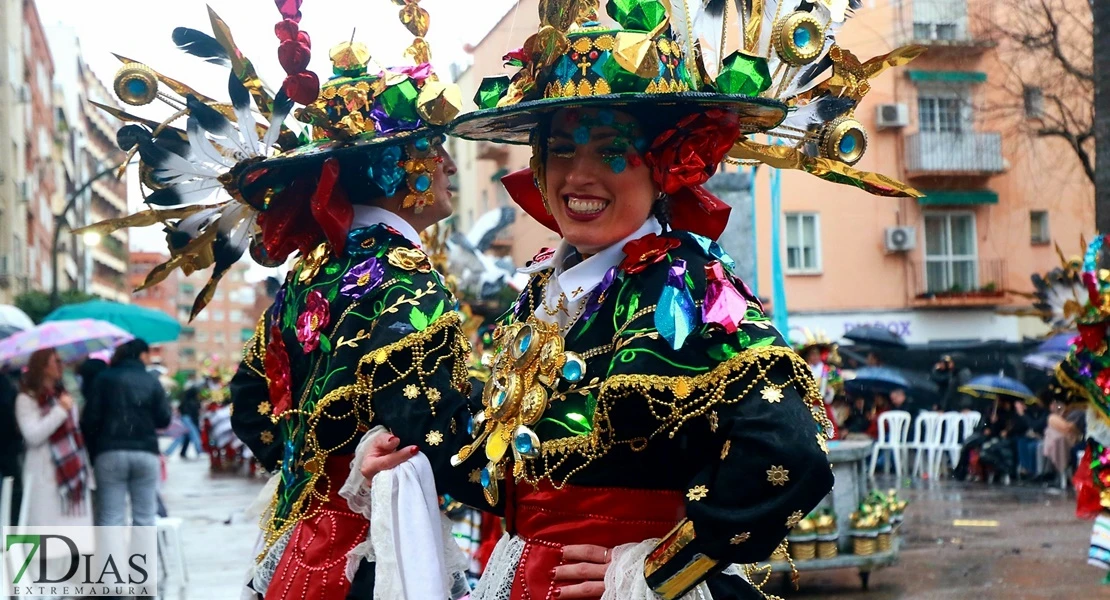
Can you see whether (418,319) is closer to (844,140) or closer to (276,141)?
(276,141)

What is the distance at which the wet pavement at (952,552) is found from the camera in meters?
8.71

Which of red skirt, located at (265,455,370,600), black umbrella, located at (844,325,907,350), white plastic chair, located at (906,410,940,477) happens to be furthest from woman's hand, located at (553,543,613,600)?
black umbrella, located at (844,325,907,350)

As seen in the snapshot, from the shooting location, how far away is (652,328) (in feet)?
9.01

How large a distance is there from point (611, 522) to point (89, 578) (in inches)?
251

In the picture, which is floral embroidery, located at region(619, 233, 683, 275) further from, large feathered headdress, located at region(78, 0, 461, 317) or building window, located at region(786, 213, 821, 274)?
building window, located at region(786, 213, 821, 274)

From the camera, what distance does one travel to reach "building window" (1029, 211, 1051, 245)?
29531mm

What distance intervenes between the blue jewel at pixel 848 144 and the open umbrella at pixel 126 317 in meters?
9.25

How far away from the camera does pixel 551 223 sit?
136 inches

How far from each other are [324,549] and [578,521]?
1.11m

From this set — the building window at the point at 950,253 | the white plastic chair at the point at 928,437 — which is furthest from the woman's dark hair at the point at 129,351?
the building window at the point at 950,253

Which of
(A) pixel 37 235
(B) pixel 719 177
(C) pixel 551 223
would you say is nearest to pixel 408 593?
(C) pixel 551 223

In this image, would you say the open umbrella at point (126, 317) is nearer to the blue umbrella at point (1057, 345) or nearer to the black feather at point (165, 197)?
the black feather at point (165, 197)

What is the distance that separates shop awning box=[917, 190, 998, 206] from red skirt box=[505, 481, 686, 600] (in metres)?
27.5

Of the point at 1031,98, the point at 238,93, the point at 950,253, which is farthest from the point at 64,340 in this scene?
the point at 950,253
